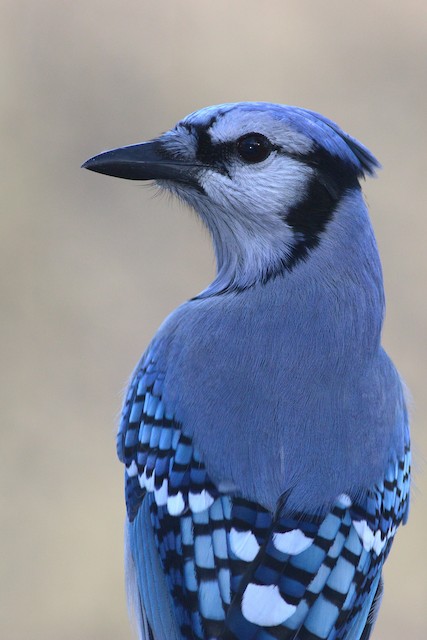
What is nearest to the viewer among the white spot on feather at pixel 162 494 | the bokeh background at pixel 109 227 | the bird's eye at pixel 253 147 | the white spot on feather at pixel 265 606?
the white spot on feather at pixel 265 606

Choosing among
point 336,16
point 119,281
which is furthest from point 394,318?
point 336,16

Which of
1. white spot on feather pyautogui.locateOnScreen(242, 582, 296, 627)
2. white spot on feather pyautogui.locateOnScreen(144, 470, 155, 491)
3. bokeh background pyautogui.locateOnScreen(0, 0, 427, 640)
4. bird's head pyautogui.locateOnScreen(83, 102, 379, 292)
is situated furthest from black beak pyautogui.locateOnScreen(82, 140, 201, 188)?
bokeh background pyautogui.locateOnScreen(0, 0, 427, 640)

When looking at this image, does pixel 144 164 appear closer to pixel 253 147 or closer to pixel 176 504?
pixel 253 147

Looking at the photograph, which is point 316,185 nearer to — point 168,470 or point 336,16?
point 168,470

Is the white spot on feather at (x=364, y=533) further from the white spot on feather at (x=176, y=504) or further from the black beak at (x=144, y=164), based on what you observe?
the black beak at (x=144, y=164)

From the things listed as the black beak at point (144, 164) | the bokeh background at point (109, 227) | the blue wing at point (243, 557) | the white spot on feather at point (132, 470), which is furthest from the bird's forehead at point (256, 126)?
the bokeh background at point (109, 227)
